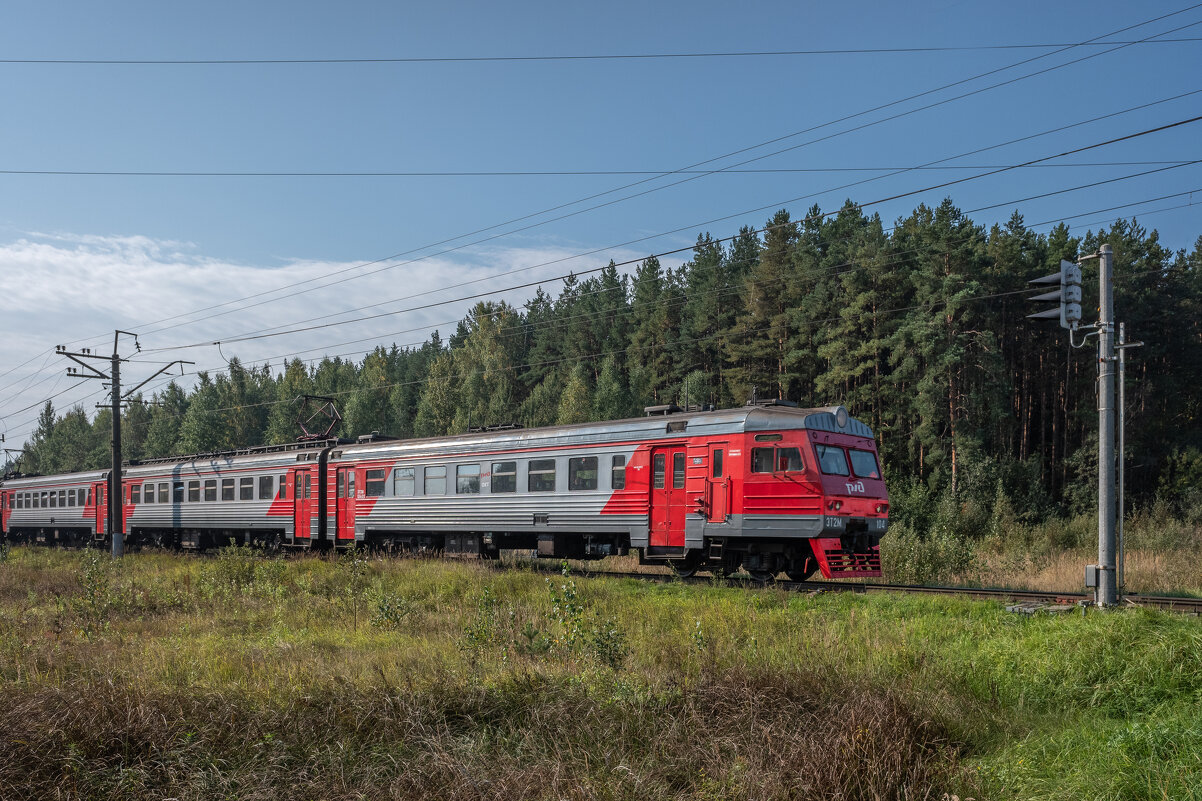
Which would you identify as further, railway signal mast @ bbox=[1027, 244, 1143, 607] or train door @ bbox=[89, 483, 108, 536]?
train door @ bbox=[89, 483, 108, 536]

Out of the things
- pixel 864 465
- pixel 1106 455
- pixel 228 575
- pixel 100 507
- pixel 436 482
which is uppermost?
pixel 1106 455

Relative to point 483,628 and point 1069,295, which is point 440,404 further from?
point 1069,295

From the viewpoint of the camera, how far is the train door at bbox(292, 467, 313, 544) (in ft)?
86.8

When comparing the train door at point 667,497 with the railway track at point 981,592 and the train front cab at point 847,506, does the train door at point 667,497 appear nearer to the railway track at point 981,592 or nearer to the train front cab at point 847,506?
the railway track at point 981,592

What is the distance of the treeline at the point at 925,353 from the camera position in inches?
1567

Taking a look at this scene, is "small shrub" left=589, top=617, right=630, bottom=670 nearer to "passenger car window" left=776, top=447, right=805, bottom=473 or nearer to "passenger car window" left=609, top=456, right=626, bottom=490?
"passenger car window" left=776, top=447, right=805, bottom=473

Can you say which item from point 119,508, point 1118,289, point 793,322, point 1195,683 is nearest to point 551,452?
point 1195,683

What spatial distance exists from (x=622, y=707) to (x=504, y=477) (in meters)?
13.1

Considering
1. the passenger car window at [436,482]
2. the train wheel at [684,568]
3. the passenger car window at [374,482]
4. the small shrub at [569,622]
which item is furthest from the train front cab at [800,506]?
the passenger car window at [374,482]

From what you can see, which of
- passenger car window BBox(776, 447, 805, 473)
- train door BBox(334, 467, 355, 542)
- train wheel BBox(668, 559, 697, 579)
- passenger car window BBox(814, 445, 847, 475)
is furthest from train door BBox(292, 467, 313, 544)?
passenger car window BBox(814, 445, 847, 475)

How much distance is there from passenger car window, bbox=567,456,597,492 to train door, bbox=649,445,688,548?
1.59 m

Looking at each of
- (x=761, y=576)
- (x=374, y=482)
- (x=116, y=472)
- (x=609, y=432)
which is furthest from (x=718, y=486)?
(x=116, y=472)

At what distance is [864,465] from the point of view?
16.7 meters

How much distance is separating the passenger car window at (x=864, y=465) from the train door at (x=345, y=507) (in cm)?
1458
